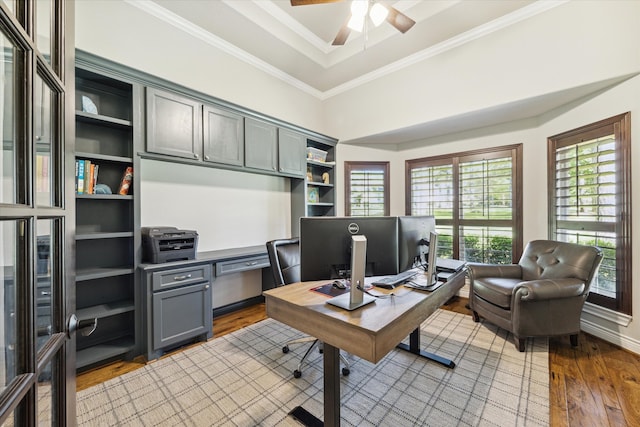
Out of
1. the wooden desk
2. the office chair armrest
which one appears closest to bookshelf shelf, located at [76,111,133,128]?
the wooden desk

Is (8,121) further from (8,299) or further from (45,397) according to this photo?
(45,397)

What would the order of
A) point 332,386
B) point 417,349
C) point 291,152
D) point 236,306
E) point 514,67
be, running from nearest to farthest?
point 332,386
point 417,349
point 514,67
point 236,306
point 291,152

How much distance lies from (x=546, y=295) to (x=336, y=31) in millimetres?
3641

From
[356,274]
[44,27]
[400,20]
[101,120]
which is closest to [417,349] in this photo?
[356,274]

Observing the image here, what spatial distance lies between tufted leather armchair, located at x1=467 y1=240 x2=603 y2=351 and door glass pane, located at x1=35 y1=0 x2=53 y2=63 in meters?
3.19

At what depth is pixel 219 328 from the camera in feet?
9.31

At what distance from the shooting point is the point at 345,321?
1209mm

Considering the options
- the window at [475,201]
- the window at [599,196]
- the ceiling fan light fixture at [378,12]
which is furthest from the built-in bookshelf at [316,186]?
the window at [599,196]

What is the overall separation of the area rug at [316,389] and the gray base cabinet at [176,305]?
142 mm

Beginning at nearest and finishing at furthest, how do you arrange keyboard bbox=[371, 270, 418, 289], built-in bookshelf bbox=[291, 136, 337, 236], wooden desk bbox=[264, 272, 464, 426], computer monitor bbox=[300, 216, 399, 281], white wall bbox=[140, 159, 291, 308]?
1. wooden desk bbox=[264, 272, 464, 426]
2. computer monitor bbox=[300, 216, 399, 281]
3. keyboard bbox=[371, 270, 418, 289]
4. white wall bbox=[140, 159, 291, 308]
5. built-in bookshelf bbox=[291, 136, 337, 236]

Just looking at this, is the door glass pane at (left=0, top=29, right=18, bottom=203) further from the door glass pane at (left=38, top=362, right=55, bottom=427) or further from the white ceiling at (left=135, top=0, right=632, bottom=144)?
the white ceiling at (left=135, top=0, right=632, bottom=144)

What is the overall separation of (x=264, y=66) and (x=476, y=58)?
8.64ft

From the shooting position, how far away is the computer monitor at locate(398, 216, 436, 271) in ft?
5.23

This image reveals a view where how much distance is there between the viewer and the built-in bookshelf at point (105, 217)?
209 centimetres
